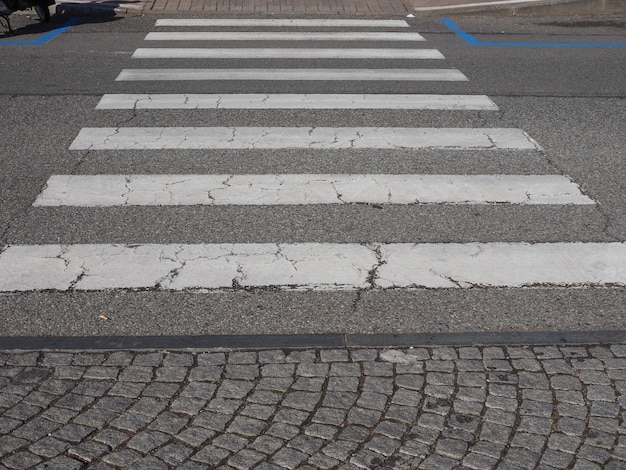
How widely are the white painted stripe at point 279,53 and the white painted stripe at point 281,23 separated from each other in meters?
1.74

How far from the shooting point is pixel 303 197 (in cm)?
687

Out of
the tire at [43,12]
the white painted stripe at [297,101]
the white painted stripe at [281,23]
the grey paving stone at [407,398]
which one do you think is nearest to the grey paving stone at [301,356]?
the grey paving stone at [407,398]

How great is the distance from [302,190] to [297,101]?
256 cm

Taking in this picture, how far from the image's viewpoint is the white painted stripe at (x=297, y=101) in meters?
9.12

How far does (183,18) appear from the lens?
45.3 feet

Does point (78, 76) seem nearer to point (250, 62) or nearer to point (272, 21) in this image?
point (250, 62)

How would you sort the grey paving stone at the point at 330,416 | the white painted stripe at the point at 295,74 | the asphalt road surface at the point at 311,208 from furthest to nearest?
the white painted stripe at the point at 295,74 → the asphalt road surface at the point at 311,208 → the grey paving stone at the point at 330,416

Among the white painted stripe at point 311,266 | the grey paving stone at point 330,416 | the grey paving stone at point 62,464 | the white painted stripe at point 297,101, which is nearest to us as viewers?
the grey paving stone at point 62,464

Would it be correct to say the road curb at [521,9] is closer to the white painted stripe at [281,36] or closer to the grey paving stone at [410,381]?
the white painted stripe at [281,36]

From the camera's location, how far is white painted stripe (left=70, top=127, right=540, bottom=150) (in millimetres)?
7965

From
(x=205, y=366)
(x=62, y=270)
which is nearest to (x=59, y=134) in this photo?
(x=62, y=270)

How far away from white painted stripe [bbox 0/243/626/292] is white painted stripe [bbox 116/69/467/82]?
15.1 ft

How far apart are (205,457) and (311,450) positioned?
493 millimetres

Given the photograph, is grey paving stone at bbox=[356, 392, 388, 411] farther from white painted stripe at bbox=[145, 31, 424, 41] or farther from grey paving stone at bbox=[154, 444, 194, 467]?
white painted stripe at bbox=[145, 31, 424, 41]
